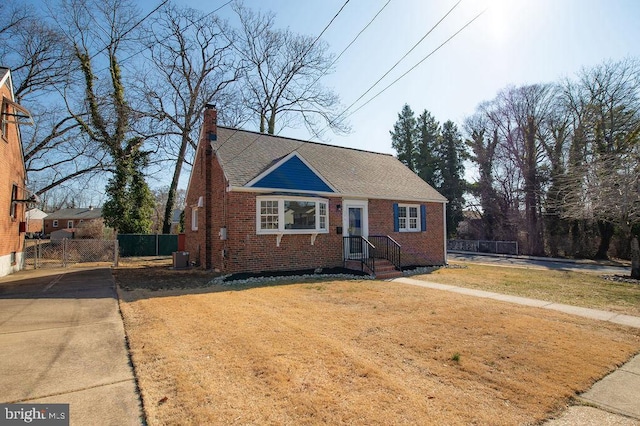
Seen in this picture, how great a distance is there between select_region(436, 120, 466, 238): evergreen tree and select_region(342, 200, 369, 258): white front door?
26.6 metres

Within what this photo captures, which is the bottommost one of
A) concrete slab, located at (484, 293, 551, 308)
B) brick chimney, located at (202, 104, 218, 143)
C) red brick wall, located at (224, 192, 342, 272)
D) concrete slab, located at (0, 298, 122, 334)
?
concrete slab, located at (484, 293, 551, 308)

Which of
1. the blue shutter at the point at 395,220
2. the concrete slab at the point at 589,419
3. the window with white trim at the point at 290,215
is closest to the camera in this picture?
the concrete slab at the point at 589,419

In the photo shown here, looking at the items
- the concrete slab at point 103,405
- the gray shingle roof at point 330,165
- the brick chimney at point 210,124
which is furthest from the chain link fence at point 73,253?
the concrete slab at point 103,405

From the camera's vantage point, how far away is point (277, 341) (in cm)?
486

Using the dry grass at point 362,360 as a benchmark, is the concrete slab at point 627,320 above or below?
below

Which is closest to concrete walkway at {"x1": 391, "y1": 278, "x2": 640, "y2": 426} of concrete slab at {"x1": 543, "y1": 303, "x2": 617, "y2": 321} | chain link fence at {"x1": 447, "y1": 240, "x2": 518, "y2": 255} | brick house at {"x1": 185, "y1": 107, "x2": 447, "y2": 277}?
concrete slab at {"x1": 543, "y1": 303, "x2": 617, "y2": 321}

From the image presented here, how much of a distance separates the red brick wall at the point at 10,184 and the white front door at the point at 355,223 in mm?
12660

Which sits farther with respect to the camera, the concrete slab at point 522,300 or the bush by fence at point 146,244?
the bush by fence at point 146,244

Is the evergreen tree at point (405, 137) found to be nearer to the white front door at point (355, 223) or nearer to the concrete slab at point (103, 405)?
the white front door at point (355, 223)

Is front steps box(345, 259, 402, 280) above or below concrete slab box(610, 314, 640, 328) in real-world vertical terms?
above

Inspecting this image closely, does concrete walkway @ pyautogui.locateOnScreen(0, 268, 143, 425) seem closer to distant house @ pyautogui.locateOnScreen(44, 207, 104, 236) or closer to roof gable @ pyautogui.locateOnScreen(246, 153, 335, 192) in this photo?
roof gable @ pyautogui.locateOnScreen(246, 153, 335, 192)

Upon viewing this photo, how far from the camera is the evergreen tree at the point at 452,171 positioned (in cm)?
3784

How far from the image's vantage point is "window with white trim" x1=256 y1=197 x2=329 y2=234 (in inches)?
455

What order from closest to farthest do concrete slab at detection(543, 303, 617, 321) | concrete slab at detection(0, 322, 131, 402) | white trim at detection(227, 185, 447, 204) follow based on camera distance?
concrete slab at detection(0, 322, 131, 402)
concrete slab at detection(543, 303, 617, 321)
white trim at detection(227, 185, 447, 204)
